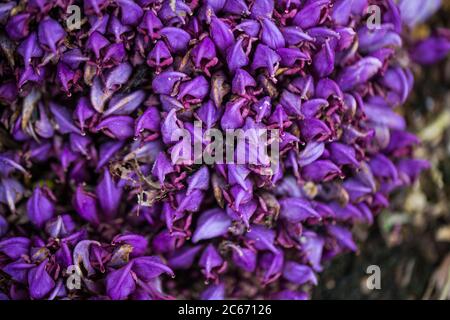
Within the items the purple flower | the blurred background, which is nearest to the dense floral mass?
the purple flower

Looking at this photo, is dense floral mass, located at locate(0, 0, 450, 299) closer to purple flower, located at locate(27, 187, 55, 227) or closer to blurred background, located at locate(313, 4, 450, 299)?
purple flower, located at locate(27, 187, 55, 227)

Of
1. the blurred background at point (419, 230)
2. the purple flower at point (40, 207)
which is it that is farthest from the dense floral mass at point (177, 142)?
the blurred background at point (419, 230)

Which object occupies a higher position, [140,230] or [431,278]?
[140,230]

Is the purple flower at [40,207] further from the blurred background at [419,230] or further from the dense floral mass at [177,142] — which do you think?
the blurred background at [419,230]

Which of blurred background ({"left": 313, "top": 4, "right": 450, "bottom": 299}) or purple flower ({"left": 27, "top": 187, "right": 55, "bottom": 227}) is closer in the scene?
purple flower ({"left": 27, "top": 187, "right": 55, "bottom": 227})

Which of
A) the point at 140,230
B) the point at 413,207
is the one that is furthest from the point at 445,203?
the point at 140,230

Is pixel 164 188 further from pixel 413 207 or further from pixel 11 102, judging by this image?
pixel 413 207
